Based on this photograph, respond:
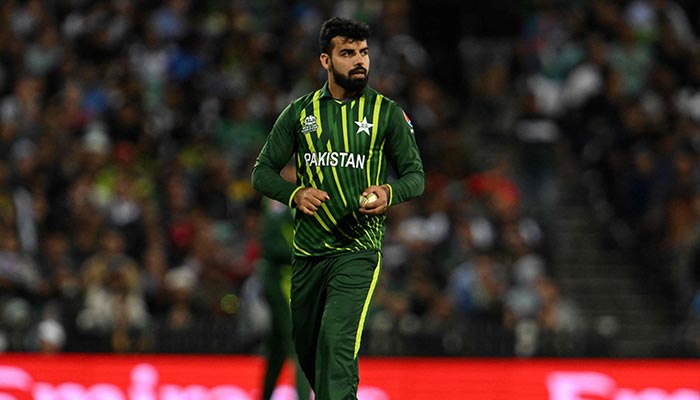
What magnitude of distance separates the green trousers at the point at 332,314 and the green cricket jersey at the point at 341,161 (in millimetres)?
93

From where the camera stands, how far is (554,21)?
19000mm

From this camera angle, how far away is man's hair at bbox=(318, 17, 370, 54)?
25.8 ft

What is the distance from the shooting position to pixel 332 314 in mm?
7828

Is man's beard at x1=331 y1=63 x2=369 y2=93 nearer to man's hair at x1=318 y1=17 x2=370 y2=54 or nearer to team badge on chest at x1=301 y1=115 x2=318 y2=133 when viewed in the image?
man's hair at x1=318 y1=17 x2=370 y2=54

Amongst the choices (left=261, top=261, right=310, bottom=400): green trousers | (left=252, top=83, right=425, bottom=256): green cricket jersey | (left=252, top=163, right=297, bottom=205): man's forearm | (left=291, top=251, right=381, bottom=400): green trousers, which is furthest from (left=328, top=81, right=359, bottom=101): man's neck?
(left=261, top=261, right=310, bottom=400): green trousers

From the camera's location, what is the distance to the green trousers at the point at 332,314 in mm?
7754

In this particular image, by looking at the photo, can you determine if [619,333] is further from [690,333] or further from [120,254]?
[120,254]

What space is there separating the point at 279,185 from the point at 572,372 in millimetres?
6057

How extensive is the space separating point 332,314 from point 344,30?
5.28 ft

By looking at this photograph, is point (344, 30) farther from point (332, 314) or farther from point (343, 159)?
point (332, 314)

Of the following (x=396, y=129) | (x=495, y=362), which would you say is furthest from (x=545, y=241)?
(x=396, y=129)

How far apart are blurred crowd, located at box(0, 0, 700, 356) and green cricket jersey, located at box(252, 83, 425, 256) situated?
20.1 ft

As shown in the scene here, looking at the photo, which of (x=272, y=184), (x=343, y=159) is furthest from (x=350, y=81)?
(x=272, y=184)

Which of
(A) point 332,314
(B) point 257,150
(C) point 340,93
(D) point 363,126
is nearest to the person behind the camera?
(A) point 332,314
